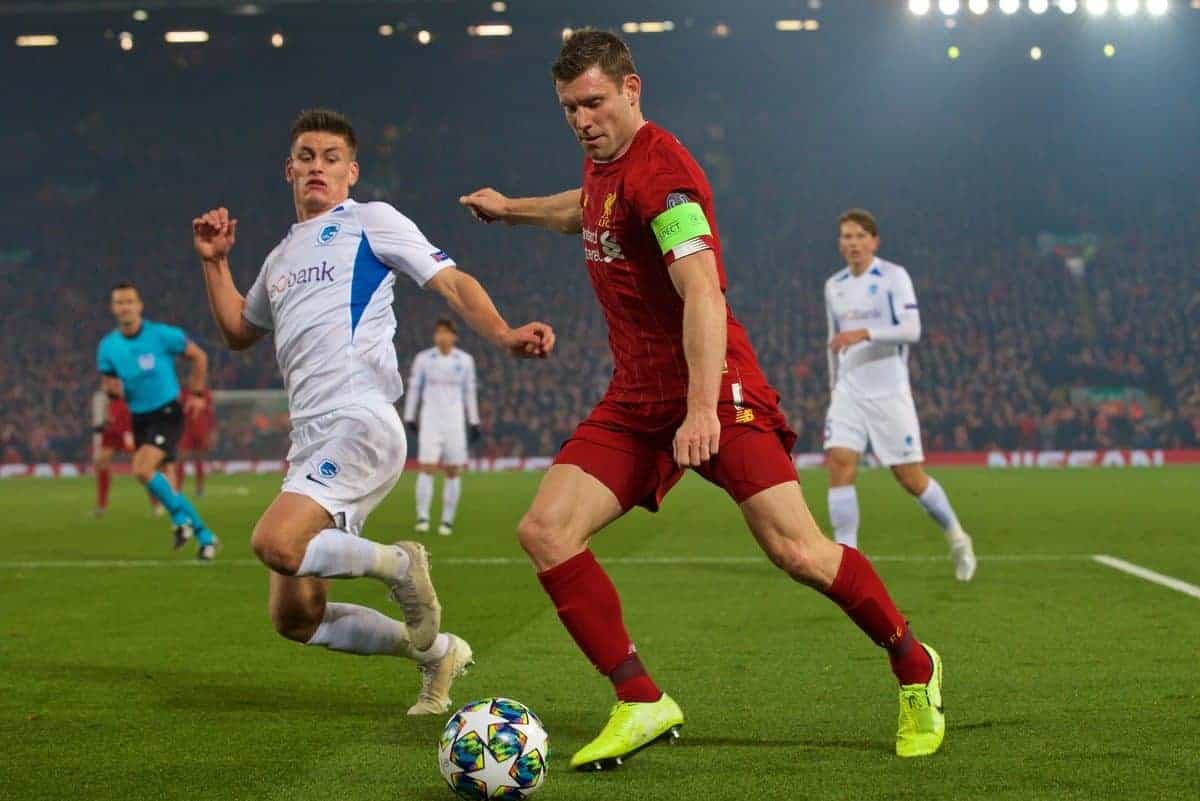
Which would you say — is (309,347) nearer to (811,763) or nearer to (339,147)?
(339,147)

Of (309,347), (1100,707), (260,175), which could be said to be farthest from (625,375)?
(260,175)

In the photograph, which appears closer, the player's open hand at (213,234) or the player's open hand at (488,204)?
the player's open hand at (488,204)

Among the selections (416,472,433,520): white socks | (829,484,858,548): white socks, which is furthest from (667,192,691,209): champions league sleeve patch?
(416,472,433,520): white socks

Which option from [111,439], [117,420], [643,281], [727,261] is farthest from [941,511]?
[727,261]

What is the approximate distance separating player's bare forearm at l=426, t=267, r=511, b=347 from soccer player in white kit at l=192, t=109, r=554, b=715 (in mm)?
15

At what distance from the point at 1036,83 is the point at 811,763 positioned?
1571 inches

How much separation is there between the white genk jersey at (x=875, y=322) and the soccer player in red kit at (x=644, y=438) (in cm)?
544

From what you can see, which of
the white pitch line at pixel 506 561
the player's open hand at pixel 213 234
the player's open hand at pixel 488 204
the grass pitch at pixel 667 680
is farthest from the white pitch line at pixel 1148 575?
the player's open hand at pixel 213 234

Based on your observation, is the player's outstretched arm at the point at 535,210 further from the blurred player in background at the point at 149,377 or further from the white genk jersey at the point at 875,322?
the blurred player in background at the point at 149,377

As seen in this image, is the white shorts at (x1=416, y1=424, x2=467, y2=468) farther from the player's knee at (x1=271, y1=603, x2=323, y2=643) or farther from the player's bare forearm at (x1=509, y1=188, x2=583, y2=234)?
the player's bare forearm at (x1=509, y1=188, x2=583, y2=234)

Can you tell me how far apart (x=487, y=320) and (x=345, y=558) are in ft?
3.20

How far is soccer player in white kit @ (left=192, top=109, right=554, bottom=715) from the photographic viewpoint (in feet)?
17.5

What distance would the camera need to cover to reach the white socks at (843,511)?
10.1 meters

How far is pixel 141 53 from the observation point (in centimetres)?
4181
